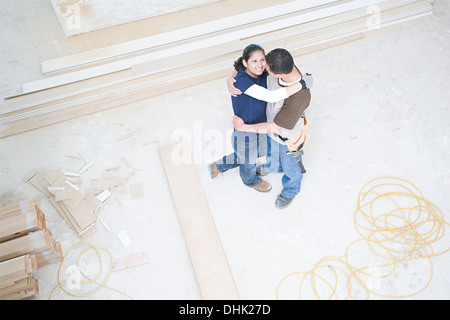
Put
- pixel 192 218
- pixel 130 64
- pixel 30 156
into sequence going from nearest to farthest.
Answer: pixel 192 218 < pixel 30 156 < pixel 130 64

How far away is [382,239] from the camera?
3.59m

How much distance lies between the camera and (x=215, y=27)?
4.54 metres

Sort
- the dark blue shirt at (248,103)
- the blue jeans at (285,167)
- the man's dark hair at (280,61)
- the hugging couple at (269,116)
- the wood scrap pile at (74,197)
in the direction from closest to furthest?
the man's dark hair at (280,61)
the hugging couple at (269,116)
the dark blue shirt at (248,103)
the blue jeans at (285,167)
the wood scrap pile at (74,197)

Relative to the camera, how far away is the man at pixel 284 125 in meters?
2.69

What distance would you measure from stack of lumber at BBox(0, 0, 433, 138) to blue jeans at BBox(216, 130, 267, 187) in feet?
3.70

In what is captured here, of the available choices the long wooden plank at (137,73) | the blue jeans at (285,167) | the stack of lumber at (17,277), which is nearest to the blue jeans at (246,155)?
the blue jeans at (285,167)

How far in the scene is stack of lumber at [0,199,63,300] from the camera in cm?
311

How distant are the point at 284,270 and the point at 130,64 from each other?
2.63 m

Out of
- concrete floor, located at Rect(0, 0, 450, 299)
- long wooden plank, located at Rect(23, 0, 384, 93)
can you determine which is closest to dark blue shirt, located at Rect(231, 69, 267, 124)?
concrete floor, located at Rect(0, 0, 450, 299)

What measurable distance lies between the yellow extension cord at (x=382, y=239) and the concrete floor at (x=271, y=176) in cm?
7

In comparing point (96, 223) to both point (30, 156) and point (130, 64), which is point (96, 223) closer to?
point (30, 156)

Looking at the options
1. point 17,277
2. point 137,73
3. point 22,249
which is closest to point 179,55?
point 137,73

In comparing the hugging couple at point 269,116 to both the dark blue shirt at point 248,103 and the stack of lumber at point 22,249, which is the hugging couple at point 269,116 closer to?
the dark blue shirt at point 248,103
